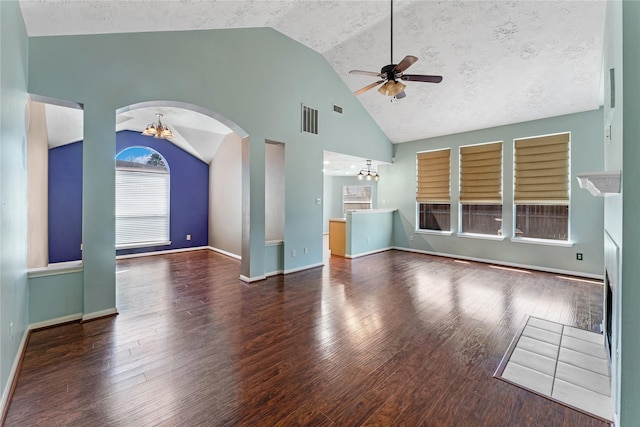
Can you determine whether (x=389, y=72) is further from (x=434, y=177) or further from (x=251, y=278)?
(x=434, y=177)

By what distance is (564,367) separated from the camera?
237 cm

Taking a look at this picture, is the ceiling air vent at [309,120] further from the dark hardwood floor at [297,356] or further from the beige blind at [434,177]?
the beige blind at [434,177]

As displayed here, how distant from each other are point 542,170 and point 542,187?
342mm

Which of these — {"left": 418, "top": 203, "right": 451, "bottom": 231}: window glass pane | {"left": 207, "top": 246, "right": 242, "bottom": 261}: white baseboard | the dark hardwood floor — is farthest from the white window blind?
{"left": 418, "top": 203, "right": 451, "bottom": 231}: window glass pane

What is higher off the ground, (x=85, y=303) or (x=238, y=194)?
(x=238, y=194)

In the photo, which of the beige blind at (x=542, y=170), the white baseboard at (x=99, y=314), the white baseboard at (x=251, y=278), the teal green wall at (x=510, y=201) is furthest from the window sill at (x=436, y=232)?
the white baseboard at (x=99, y=314)

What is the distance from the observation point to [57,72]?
2.94 m

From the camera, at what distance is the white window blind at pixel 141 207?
22.4 ft

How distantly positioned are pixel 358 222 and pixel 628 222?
5.46 metres

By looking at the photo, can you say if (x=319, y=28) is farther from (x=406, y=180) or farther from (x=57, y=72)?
(x=406, y=180)

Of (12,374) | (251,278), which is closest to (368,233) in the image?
(251,278)

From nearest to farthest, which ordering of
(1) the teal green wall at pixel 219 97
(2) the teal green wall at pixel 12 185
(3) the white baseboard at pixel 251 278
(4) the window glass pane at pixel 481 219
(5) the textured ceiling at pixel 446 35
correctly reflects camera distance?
(2) the teal green wall at pixel 12 185, (5) the textured ceiling at pixel 446 35, (1) the teal green wall at pixel 219 97, (3) the white baseboard at pixel 251 278, (4) the window glass pane at pixel 481 219

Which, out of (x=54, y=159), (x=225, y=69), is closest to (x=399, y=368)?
(x=225, y=69)

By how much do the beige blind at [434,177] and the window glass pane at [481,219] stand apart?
53 cm
